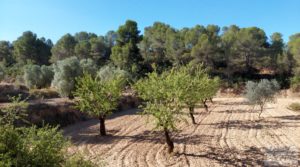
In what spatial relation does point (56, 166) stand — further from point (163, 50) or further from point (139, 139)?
point (163, 50)

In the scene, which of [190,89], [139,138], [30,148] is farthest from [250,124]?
[30,148]

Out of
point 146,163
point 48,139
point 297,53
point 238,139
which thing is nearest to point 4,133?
point 48,139

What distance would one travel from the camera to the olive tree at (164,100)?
1623cm

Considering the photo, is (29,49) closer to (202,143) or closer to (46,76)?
(46,76)

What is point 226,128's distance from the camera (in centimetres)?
2381

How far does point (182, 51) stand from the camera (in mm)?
61781

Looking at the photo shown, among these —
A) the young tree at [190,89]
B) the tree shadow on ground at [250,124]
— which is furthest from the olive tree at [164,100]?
the tree shadow on ground at [250,124]

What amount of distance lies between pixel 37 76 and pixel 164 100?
29876 mm

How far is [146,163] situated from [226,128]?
10794 mm

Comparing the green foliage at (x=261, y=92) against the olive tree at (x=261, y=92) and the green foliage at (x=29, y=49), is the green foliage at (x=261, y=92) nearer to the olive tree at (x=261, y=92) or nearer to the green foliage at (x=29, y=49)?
the olive tree at (x=261, y=92)

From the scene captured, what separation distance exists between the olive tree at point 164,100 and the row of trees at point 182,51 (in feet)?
125

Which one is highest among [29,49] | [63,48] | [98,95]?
[63,48]

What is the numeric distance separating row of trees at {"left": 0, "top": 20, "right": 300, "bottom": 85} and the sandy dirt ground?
30264mm

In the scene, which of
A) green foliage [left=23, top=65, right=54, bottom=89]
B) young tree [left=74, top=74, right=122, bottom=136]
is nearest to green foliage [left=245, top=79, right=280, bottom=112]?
young tree [left=74, top=74, right=122, bottom=136]
